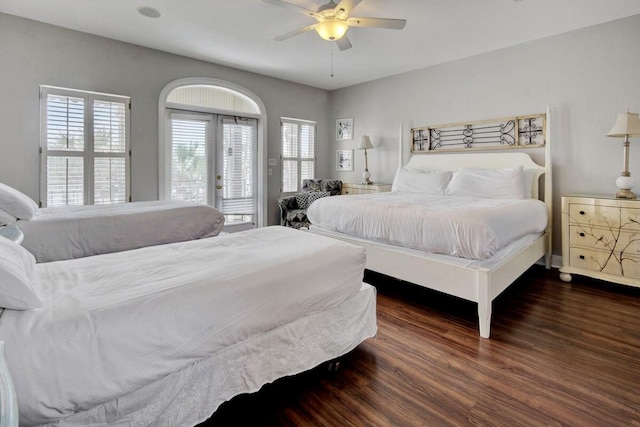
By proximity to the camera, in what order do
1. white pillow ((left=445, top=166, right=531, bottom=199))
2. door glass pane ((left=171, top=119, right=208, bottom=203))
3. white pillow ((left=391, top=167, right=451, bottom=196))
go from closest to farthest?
white pillow ((left=445, top=166, right=531, bottom=199))
white pillow ((left=391, top=167, right=451, bottom=196))
door glass pane ((left=171, top=119, right=208, bottom=203))

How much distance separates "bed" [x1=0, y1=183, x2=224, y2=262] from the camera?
2.27 m

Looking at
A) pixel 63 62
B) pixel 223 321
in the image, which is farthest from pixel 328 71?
pixel 223 321

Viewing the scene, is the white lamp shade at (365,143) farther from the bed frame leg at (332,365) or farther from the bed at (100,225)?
the bed frame leg at (332,365)

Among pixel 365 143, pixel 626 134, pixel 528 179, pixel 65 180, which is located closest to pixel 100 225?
pixel 65 180

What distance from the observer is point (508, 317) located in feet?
8.35

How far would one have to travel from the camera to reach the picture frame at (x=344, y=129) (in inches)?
237

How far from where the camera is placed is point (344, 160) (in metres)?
6.19

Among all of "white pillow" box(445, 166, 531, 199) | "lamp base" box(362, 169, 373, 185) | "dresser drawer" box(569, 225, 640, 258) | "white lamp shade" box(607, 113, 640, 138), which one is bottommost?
"dresser drawer" box(569, 225, 640, 258)

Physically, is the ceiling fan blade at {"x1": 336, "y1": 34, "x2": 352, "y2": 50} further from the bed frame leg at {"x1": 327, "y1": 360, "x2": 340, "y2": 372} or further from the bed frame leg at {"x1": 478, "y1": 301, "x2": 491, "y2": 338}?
the bed frame leg at {"x1": 327, "y1": 360, "x2": 340, "y2": 372}

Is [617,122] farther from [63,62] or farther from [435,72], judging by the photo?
[63,62]

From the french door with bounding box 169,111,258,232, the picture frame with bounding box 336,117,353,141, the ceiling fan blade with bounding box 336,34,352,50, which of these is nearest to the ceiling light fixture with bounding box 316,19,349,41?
the ceiling fan blade with bounding box 336,34,352,50

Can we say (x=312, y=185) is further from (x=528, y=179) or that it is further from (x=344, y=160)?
(x=528, y=179)

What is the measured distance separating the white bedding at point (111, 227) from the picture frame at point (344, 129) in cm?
349

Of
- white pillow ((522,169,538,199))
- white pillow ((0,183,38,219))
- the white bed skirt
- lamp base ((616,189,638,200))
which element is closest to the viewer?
the white bed skirt
